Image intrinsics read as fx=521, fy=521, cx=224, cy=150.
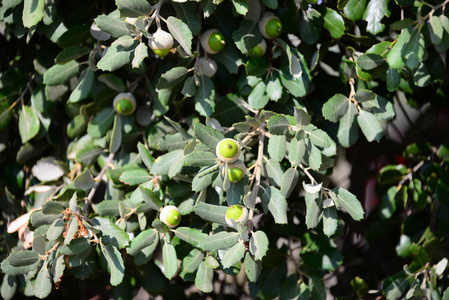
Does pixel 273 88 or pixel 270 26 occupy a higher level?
pixel 270 26

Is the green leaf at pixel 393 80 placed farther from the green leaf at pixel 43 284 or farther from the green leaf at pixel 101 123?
the green leaf at pixel 43 284

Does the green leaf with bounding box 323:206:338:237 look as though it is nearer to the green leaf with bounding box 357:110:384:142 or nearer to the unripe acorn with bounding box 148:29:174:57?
the green leaf with bounding box 357:110:384:142

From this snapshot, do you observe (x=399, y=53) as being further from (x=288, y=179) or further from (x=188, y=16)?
(x=188, y=16)

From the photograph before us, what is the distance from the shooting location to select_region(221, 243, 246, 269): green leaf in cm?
116

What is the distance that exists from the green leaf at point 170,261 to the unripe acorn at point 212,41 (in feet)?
1.69

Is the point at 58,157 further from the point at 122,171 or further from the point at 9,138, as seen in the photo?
the point at 122,171

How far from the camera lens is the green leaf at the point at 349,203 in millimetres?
1210

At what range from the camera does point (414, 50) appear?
1.11 metres

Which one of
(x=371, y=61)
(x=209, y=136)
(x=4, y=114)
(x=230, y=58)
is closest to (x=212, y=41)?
(x=230, y=58)

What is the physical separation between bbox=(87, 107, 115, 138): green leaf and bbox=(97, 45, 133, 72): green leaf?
0.27 meters

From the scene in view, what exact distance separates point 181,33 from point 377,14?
0.51 m

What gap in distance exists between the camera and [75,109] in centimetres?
157

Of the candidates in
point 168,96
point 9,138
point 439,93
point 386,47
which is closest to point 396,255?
point 439,93

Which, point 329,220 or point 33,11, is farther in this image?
point 33,11
